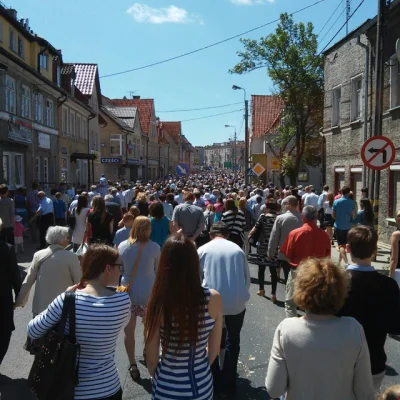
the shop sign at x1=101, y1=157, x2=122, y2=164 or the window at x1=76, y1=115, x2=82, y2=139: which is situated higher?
the window at x1=76, y1=115, x2=82, y2=139

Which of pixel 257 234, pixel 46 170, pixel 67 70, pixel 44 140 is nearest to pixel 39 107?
pixel 44 140

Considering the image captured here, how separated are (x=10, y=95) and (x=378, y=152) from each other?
48.1 ft

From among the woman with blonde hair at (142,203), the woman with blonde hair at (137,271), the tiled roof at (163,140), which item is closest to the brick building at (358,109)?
the woman with blonde hair at (142,203)

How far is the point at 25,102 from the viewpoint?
20656 millimetres

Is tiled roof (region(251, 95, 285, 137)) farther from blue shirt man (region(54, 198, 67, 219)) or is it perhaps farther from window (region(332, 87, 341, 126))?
blue shirt man (region(54, 198, 67, 219))

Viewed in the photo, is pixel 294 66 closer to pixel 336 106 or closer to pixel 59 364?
pixel 336 106

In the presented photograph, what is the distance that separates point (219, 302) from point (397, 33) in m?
12.8

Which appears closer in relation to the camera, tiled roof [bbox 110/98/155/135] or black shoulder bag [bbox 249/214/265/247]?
black shoulder bag [bbox 249/214/265/247]

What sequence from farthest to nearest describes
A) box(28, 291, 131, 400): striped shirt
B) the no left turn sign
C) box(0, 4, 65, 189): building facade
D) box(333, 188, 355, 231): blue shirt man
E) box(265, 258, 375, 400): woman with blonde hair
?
box(0, 4, 65, 189): building facade
box(333, 188, 355, 231): blue shirt man
the no left turn sign
box(28, 291, 131, 400): striped shirt
box(265, 258, 375, 400): woman with blonde hair

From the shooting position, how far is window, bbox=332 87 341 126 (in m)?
18.7

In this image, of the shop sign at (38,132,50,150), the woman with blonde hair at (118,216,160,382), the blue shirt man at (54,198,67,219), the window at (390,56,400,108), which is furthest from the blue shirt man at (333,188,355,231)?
the shop sign at (38,132,50,150)

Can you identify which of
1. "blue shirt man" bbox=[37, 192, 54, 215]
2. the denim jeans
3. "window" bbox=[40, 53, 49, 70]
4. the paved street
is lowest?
the paved street

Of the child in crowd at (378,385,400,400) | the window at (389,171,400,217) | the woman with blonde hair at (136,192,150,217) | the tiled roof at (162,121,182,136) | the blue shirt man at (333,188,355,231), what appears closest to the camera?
the child in crowd at (378,385,400,400)

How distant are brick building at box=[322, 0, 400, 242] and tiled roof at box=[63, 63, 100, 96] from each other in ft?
67.5
